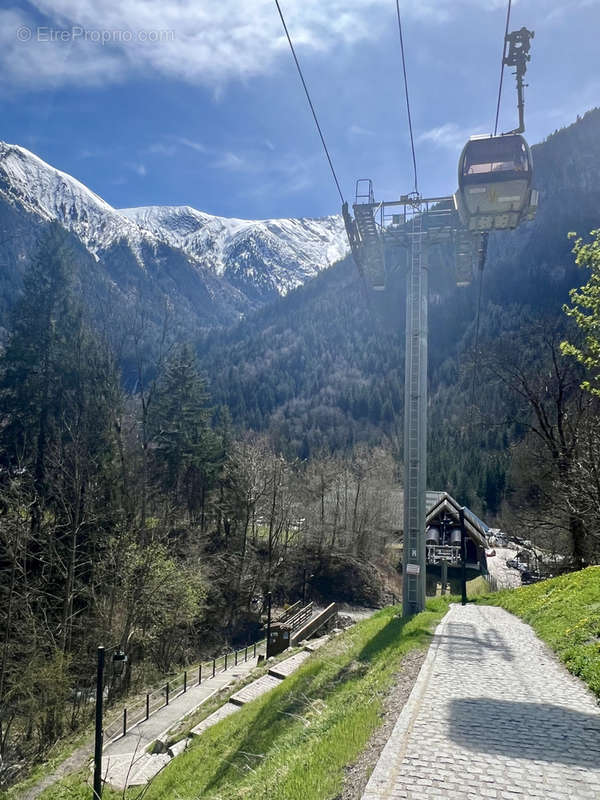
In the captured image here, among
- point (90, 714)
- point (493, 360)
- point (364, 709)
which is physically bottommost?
point (90, 714)

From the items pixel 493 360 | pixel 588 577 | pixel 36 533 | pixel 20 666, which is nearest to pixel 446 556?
pixel 588 577

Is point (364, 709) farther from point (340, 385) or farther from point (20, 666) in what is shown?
point (340, 385)

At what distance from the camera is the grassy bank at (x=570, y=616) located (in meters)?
9.61

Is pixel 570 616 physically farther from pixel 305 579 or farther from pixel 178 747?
pixel 305 579

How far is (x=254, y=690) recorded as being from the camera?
17.5 meters

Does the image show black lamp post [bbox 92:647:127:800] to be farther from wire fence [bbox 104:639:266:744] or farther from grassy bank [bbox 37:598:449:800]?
wire fence [bbox 104:639:266:744]

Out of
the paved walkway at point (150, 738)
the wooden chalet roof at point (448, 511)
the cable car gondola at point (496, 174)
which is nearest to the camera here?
the paved walkway at point (150, 738)

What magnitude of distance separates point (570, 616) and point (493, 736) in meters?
8.13

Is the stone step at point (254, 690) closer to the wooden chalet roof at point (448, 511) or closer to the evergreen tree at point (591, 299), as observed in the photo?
the evergreen tree at point (591, 299)

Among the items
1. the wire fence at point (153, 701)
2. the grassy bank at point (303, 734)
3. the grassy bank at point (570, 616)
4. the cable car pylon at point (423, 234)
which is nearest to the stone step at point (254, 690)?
the grassy bank at point (303, 734)

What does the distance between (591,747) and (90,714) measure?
2025 cm

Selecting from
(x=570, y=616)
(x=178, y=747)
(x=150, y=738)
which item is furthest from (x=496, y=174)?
(x=150, y=738)

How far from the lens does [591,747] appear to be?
619cm

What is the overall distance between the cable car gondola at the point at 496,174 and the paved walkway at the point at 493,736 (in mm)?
11449
